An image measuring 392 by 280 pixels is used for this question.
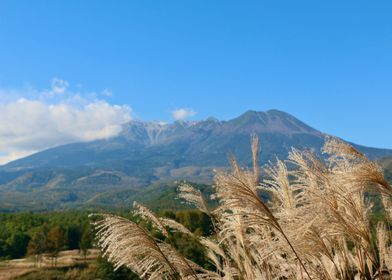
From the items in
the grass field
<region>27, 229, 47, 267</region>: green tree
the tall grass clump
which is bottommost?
the grass field

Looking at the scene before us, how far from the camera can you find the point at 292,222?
12.0 feet

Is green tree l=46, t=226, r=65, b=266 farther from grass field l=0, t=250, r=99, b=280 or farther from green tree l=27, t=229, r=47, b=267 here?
grass field l=0, t=250, r=99, b=280

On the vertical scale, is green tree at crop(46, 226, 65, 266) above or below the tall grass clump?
below

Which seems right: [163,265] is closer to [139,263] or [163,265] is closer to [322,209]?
[139,263]

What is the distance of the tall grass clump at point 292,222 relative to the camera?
3.56m

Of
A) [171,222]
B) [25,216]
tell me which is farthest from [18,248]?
[171,222]

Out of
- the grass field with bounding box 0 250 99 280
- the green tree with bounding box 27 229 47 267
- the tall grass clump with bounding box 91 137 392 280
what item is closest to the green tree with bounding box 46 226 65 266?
the green tree with bounding box 27 229 47 267

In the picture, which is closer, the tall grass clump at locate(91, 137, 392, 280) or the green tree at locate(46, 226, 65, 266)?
the tall grass clump at locate(91, 137, 392, 280)

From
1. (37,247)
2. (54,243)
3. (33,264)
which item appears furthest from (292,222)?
(37,247)

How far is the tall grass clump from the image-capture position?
356 cm

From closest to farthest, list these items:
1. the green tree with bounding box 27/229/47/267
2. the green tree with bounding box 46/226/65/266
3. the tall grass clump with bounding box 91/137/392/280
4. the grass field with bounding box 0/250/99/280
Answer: the tall grass clump with bounding box 91/137/392/280, the grass field with bounding box 0/250/99/280, the green tree with bounding box 46/226/65/266, the green tree with bounding box 27/229/47/267

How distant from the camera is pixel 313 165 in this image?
4.04 metres

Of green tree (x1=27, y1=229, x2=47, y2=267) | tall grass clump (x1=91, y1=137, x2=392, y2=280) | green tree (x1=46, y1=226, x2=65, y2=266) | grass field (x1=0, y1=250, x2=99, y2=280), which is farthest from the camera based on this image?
green tree (x1=27, y1=229, x2=47, y2=267)

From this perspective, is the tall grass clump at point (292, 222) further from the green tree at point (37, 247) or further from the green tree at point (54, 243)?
the green tree at point (37, 247)
